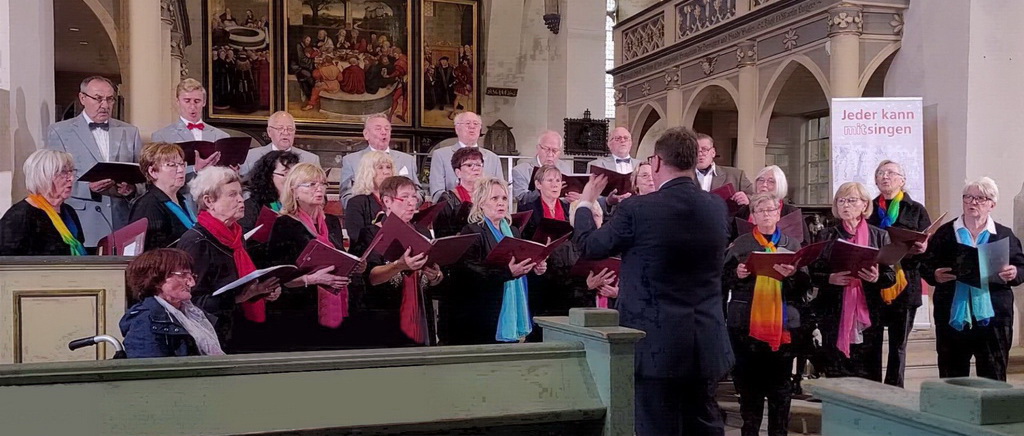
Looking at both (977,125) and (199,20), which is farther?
(199,20)

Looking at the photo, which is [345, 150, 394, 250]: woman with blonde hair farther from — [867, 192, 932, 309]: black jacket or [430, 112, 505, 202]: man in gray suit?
[867, 192, 932, 309]: black jacket

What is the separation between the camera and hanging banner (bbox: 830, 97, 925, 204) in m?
7.27

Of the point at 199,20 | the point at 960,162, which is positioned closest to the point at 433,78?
the point at 199,20

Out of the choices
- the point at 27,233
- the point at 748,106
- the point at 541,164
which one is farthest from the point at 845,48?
the point at 27,233

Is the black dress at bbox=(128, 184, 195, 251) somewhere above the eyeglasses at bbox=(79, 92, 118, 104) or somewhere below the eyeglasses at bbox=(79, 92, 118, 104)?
below

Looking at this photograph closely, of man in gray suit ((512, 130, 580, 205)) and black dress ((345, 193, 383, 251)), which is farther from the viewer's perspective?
man in gray suit ((512, 130, 580, 205))

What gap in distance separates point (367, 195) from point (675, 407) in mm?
1758

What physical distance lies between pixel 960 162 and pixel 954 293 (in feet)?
10.7

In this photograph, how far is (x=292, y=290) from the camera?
3551 mm

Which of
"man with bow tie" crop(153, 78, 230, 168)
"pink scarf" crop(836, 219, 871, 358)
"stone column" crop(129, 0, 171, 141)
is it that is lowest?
"pink scarf" crop(836, 219, 871, 358)

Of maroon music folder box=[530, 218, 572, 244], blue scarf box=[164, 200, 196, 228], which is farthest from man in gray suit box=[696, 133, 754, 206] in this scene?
blue scarf box=[164, 200, 196, 228]

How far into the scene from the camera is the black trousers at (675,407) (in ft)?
9.33

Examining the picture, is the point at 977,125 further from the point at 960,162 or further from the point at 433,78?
the point at 433,78

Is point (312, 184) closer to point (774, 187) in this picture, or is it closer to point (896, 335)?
point (774, 187)
